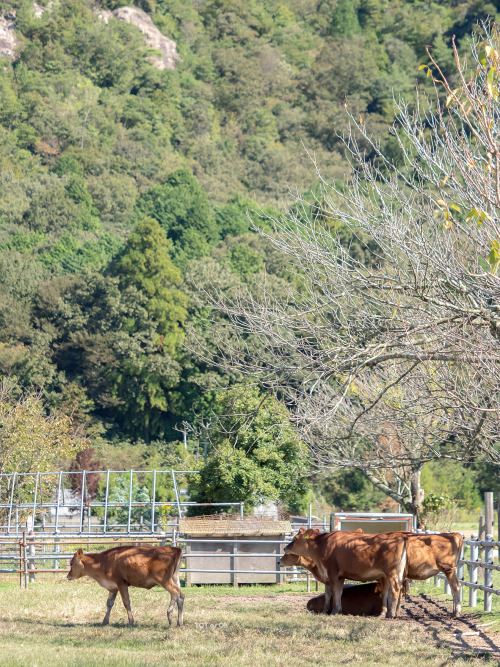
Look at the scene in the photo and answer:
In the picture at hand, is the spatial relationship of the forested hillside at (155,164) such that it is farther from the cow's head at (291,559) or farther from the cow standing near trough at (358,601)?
the cow standing near trough at (358,601)

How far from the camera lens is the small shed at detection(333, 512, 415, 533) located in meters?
16.0

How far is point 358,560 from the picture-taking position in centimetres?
1196

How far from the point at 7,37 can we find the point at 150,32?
20589 millimetres

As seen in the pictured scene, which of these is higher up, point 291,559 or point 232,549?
point 291,559

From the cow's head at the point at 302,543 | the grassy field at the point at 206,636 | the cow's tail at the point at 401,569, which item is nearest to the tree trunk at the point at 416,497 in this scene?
the grassy field at the point at 206,636

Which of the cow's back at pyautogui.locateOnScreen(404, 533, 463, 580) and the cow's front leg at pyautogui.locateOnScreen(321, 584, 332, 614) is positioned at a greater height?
the cow's back at pyautogui.locateOnScreen(404, 533, 463, 580)

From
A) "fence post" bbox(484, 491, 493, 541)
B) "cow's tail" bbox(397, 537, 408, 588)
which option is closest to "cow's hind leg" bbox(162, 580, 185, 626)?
"cow's tail" bbox(397, 537, 408, 588)

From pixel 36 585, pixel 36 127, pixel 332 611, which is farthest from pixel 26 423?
pixel 36 127

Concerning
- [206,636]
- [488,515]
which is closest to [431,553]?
[488,515]

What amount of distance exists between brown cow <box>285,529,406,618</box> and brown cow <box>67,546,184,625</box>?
2330mm

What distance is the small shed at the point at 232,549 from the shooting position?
1725 cm

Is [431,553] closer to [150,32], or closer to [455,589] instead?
[455,589]

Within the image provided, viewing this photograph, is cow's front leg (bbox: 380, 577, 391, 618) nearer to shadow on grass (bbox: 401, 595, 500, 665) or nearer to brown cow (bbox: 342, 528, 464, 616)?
brown cow (bbox: 342, 528, 464, 616)

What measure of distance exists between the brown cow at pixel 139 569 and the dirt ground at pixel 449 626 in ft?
9.30
